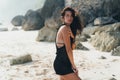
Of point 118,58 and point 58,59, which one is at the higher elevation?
point 58,59

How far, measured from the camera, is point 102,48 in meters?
13.3

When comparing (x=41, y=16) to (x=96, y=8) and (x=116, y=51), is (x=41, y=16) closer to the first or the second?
(x=96, y=8)

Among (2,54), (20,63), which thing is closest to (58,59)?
(20,63)

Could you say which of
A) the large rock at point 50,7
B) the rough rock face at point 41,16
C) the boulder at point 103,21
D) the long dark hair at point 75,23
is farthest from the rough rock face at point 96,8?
the long dark hair at point 75,23

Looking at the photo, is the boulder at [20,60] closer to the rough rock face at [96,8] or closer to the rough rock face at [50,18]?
the rough rock face at [50,18]

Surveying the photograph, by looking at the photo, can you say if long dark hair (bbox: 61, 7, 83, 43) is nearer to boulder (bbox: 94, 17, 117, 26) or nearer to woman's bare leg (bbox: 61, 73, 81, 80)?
woman's bare leg (bbox: 61, 73, 81, 80)

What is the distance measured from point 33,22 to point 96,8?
4989 mm

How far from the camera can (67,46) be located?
15.5 ft

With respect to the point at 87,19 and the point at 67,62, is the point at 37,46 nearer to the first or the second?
the point at 87,19

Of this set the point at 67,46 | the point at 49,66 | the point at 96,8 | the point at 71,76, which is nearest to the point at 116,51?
the point at 49,66

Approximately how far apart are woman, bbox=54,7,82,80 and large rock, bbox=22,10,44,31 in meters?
19.0

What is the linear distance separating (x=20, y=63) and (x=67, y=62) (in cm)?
667

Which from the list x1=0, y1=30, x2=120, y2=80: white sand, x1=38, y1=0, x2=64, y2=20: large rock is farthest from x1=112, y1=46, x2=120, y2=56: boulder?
x1=38, y1=0, x2=64, y2=20: large rock

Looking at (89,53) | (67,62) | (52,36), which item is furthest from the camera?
(52,36)
